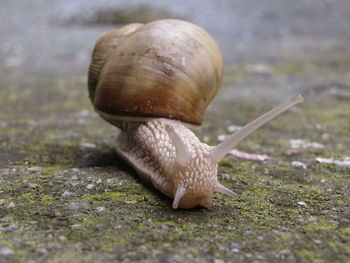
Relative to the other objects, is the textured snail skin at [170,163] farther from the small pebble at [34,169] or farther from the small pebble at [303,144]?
the small pebble at [303,144]

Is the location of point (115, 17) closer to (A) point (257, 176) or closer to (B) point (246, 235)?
(A) point (257, 176)

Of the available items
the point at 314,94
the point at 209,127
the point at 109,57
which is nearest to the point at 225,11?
the point at 314,94

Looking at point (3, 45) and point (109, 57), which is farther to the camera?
point (3, 45)

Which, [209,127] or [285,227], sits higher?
[285,227]

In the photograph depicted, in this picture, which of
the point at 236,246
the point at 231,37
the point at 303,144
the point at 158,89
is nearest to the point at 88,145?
the point at 158,89

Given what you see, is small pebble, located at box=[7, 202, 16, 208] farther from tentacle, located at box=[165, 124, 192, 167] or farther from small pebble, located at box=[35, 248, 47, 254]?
tentacle, located at box=[165, 124, 192, 167]

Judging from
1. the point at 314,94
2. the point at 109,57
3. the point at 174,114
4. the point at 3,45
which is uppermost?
the point at 109,57
